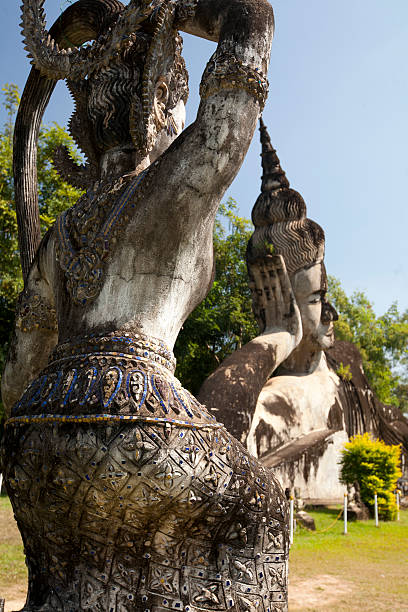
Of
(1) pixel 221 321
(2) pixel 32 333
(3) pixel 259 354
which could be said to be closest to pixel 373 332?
(1) pixel 221 321

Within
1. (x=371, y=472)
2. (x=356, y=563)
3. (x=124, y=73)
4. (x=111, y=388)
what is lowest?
(x=356, y=563)

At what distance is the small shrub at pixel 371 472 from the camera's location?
33.8ft

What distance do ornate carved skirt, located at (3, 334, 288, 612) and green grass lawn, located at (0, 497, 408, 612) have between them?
3.02 meters

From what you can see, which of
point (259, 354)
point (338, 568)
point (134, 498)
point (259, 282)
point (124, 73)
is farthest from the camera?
point (259, 282)

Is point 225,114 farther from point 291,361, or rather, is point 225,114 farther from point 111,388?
point 291,361

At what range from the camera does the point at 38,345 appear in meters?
2.54

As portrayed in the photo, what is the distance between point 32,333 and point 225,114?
133cm

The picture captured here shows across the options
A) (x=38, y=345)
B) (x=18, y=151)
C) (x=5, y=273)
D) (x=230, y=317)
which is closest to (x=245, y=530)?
(x=38, y=345)

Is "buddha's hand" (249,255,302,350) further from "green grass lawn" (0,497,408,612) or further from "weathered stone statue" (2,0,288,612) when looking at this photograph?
"weathered stone statue" (2,0,288,612)

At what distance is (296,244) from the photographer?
11.0 metres

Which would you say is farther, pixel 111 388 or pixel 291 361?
pixel 291 361

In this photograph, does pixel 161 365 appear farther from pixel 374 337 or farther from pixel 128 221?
pixel 374 337

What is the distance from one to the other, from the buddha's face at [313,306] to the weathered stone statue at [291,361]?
0.07 ft

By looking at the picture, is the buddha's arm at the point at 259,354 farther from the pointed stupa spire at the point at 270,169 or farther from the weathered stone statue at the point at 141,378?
the weathered stone statue at the point at 141,378
